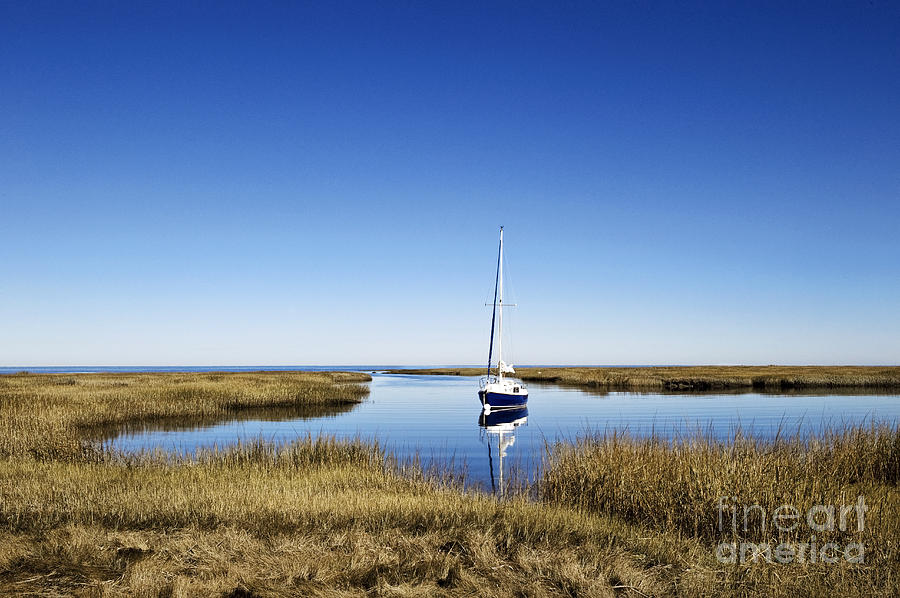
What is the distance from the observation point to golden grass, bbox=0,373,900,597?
6.69 m

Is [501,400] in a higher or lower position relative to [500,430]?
higher

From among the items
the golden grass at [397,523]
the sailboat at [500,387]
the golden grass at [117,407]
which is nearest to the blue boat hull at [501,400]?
the sailboat at [500,387]

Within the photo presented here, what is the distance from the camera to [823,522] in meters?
9.17

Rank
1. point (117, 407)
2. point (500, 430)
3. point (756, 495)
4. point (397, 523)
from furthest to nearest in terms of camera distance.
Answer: point (117, 407)
point (500, 430)
point (756, 495)
point (397, 523)

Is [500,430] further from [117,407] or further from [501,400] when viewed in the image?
[117,407]

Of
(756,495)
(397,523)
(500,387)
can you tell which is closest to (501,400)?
(500,387)

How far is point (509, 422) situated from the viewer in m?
34.7

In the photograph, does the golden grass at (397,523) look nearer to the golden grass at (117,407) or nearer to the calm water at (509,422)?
the golden grass at (117,407)

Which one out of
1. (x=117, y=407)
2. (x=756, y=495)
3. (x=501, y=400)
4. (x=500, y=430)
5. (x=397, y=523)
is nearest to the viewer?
(x=397, y=523)

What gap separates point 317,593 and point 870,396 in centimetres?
5789

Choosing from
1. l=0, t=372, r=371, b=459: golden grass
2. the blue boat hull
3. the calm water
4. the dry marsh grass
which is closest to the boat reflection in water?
the calm water

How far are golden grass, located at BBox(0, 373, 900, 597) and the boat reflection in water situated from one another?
383 cm

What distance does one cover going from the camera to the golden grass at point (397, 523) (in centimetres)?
669

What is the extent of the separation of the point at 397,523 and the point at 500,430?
72.5 ft
